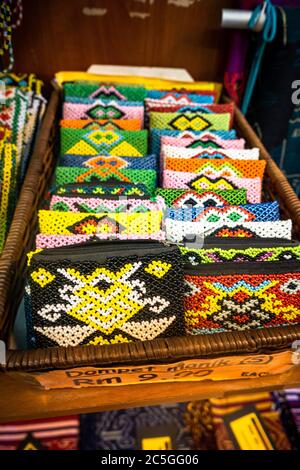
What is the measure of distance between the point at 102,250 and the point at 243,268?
0.88 feet

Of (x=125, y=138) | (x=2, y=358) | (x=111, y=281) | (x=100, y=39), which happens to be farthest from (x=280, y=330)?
(x=100, y=39)

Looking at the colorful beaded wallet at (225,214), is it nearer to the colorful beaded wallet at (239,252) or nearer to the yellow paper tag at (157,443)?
the colorful beaded wallet at (239,252)

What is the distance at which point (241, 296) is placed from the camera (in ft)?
2.46

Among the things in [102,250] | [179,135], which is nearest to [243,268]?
[102,250]

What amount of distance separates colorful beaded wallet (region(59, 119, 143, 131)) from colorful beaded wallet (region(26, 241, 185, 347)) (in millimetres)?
499

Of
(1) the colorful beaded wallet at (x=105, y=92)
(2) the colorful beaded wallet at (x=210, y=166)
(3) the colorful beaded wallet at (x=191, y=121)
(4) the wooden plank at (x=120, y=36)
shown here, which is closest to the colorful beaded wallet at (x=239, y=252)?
(2) the colorful beaded wallet at (x=210, y=166)

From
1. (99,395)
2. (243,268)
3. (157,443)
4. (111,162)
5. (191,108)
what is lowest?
(157,443)

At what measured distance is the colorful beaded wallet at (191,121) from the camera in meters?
1.14

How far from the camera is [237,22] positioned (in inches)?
45.6

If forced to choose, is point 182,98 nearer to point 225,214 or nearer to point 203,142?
point 203,142

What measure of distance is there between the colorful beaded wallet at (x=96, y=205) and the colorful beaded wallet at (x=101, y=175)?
4.0 inches

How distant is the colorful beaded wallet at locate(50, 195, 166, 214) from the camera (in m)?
0.85
